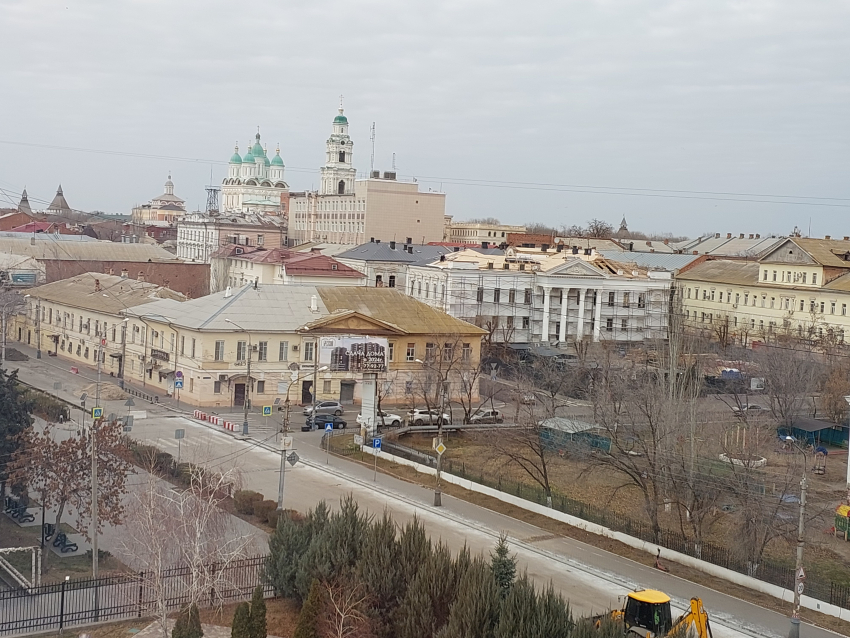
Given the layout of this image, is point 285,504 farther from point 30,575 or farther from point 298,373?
point 298,373

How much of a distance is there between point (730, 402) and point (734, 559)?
2648 cm

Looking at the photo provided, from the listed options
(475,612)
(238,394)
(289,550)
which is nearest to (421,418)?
(238,394)

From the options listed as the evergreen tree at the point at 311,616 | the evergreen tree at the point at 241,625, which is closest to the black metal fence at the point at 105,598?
the evergreen tree at the point at 241,625

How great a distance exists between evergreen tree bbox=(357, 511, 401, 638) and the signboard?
84.6 feet

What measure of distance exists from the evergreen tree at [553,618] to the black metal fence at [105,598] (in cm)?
626

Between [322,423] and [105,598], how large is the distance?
829 inches

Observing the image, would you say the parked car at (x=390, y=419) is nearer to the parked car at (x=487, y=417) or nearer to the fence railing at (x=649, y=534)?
the parked car at (x=487, y=417)

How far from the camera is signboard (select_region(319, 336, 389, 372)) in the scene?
43.1m

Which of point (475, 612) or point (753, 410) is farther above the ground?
point (475, 612)

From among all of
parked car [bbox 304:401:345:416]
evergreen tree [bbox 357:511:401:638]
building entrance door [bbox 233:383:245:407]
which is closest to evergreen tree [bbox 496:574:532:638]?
evergreen tree [bbox 357:511:401:638]

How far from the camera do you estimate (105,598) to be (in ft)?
59.1

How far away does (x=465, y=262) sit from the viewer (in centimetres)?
6112

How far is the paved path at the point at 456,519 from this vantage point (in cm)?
2003

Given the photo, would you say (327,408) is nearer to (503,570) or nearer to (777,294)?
(503,570)
